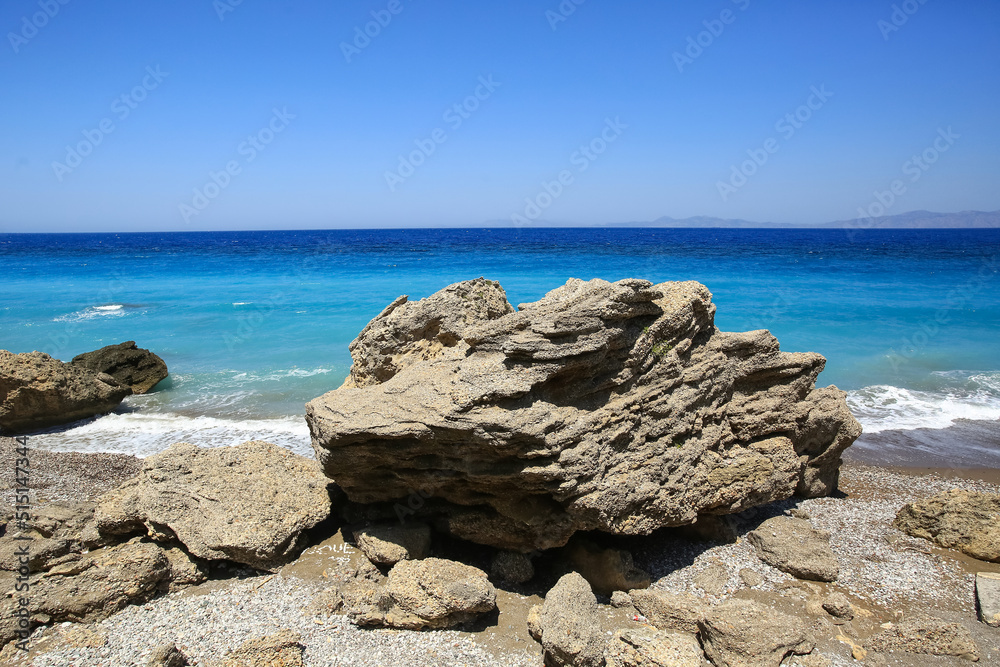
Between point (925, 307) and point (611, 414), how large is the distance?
97.1 ft

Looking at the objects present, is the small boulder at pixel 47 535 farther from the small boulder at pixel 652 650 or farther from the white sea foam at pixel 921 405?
the white sea foam at pixel 921 405

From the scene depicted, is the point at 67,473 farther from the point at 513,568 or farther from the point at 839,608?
the point at 839,608

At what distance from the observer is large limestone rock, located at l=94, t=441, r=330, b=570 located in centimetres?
648

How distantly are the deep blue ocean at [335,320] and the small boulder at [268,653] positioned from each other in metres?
5.97

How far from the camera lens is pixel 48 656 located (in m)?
5.33

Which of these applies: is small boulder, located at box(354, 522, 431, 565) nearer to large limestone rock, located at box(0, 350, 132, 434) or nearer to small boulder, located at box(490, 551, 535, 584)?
small boulder, located at box(490, 551, 535, 584)

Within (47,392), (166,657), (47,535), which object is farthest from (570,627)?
(47,392)

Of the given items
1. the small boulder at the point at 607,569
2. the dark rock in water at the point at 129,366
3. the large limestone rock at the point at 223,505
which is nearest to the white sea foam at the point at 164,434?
the dark rock in water at the point at 129,366

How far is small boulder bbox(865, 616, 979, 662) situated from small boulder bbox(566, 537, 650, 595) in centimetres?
233

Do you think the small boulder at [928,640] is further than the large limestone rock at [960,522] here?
No

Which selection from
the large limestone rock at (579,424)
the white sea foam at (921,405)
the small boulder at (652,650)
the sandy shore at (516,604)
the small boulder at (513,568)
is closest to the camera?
the small boulder at (652,650)

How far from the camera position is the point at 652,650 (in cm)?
514

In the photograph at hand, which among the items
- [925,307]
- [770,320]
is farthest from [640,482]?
[925,307]

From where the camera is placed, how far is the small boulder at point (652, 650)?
5.04 m
